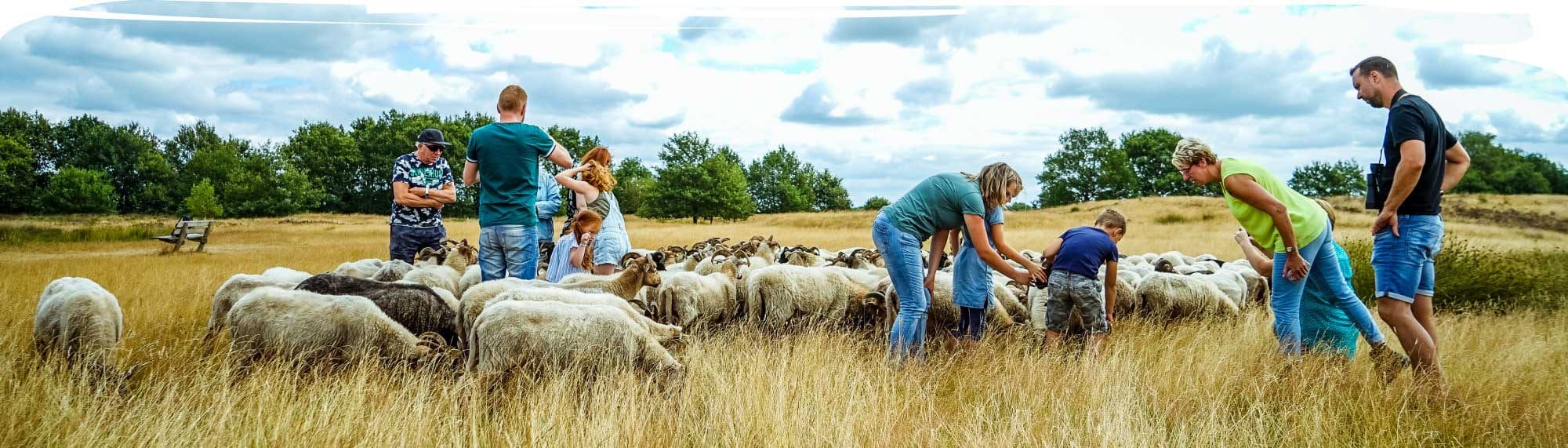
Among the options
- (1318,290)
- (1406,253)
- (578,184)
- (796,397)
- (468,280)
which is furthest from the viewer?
(468,280)

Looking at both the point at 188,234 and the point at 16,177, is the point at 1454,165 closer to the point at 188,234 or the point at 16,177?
the point at 16,177

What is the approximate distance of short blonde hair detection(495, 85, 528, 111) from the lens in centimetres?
A: 638

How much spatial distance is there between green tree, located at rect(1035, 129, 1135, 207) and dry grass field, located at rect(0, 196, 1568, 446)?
171 ft

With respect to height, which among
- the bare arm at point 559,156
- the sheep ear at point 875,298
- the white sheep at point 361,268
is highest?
the bare arm at point 559,156

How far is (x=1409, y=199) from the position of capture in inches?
189

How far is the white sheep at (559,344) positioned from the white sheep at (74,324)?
254cm

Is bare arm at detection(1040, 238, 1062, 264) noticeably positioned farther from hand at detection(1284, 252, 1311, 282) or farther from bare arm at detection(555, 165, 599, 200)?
bare arm at detection(555, 165, 599, 200)

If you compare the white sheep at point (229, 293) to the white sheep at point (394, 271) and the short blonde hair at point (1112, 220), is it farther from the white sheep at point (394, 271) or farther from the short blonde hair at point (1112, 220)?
the short blonde hair at point (1112, 220)

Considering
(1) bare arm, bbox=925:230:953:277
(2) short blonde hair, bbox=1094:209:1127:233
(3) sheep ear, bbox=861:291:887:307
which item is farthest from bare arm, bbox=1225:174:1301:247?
(3) sheep ear, bbox=861:291:887:307

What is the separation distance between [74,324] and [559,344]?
3.39m

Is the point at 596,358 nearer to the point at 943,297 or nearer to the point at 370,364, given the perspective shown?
the point at 370,364

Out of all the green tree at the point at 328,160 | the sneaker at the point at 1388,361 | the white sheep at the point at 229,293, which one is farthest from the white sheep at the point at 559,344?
the green tree at the point at 328,160

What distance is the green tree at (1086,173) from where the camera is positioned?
57.3m

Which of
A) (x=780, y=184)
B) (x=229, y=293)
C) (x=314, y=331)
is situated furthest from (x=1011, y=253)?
(x=780, y=184)
